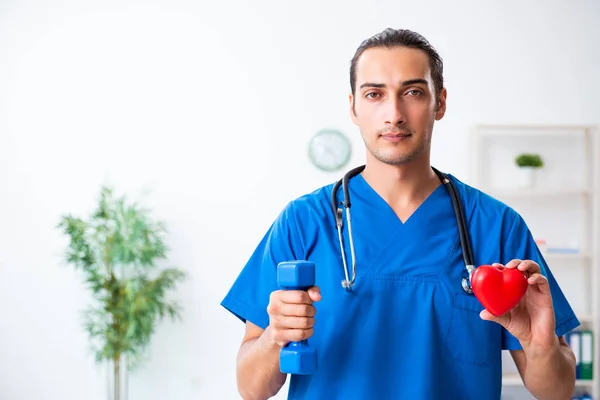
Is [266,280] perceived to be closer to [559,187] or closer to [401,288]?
[401,288]

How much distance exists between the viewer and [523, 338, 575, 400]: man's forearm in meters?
1.20

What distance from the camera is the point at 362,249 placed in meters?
1.35

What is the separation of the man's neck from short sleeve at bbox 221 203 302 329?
190 millimetres

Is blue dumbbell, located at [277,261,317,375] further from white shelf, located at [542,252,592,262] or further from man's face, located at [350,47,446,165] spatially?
white shelf, located at [542,252,592,262]

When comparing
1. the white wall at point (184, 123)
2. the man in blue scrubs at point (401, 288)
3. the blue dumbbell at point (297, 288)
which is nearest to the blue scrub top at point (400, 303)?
the man in blue scrubs at point (401, 288)

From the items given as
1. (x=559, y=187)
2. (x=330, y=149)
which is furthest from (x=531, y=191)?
(x=330, y=149)

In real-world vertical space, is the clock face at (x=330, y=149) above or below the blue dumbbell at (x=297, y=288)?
above

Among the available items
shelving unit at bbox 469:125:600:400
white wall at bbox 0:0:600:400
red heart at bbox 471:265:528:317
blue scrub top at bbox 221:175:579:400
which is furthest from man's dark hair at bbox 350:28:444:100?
shelving unit at bbox 469:125:600:400

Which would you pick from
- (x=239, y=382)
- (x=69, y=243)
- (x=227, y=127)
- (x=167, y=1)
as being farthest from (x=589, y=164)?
(x=239, y=382)

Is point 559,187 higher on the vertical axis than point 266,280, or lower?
higher

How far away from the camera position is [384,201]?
141 cm

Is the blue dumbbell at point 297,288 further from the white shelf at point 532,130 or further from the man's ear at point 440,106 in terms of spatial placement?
the white shelf at point 532,130

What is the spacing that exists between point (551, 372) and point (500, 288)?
0.23 m

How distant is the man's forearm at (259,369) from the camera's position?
3.94 ft
